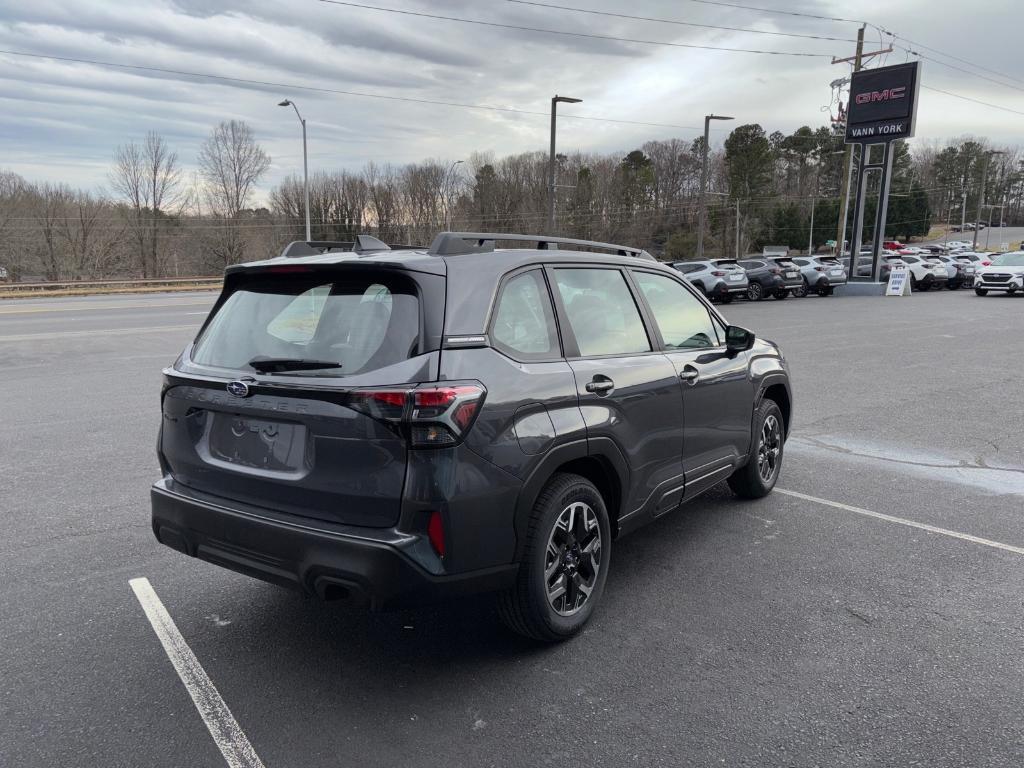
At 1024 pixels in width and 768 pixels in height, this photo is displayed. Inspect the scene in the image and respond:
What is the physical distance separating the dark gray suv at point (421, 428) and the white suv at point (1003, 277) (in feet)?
105

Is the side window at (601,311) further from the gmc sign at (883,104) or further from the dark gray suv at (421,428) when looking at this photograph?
the gmc sign at (883,104)

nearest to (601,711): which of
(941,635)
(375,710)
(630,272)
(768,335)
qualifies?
(375,710)

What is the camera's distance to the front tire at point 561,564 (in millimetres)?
3035

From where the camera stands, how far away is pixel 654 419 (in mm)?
3740

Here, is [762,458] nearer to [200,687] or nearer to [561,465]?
[561,465]

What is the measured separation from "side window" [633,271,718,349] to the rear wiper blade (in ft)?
6.49

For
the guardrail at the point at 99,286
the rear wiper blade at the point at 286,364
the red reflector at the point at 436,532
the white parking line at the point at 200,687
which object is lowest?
the guardrail at the point at 99,286

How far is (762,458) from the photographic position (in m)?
5.29

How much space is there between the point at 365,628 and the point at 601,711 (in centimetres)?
124

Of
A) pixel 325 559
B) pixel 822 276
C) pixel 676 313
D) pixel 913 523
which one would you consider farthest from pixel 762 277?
pixel 325 559

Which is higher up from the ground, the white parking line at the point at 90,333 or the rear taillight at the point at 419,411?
the rear taillight at the point at 419,411

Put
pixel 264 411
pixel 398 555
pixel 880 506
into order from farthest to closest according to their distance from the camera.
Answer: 1. pixel 880 506
2. pixel 264 411
3. pixel 398 555

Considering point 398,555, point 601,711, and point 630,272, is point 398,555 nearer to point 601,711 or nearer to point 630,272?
point 601,711

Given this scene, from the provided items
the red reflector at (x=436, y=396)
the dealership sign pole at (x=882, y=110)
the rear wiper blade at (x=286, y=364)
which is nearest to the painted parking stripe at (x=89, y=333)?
the rear wiper blade at (x=286, y=364)
